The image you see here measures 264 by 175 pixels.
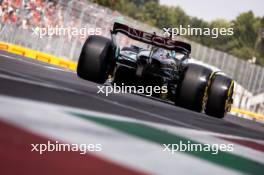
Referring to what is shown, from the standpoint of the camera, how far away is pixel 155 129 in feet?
13.9

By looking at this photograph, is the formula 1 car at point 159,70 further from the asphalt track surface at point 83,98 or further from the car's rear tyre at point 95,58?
the asphalt track surface at point 83,98

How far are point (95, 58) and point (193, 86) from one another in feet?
4.86

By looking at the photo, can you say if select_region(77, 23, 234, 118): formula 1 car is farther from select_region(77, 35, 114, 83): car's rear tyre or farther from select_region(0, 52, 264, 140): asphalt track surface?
select_region(0, 52, 264, 140): asphalt track surface

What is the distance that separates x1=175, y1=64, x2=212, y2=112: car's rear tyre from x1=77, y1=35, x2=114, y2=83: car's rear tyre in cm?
121

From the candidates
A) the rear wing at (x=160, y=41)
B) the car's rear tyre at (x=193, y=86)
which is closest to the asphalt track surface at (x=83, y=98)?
the car's rear tyre at (x=193, y=86)

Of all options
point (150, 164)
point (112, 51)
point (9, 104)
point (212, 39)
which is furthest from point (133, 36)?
point (212, 39)

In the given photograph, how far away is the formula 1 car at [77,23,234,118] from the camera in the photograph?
24.0 feet

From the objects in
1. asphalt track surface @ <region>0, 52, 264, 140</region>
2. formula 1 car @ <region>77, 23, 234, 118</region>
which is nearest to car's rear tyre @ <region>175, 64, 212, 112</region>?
formula 1 car @ <region>77, 23, 234, 118</region>

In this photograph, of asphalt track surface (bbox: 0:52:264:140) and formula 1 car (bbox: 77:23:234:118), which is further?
formula 1 car (bbox: 77:23:234:118)

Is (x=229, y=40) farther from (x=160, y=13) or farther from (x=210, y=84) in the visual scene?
(x=210, y=84)

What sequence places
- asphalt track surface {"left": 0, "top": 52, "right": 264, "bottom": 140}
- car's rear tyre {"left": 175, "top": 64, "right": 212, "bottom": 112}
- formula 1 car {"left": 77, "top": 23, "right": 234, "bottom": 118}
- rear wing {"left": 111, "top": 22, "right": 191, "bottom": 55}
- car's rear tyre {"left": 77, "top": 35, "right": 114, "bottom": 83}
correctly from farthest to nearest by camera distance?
rear wing {"left": 111, "top": 22, "right": 191, "bottom": 55} < car's rear tyre {"left": 77, "top": 35, "right": 114, "bottom": 83} < formula 1 car {"left": 77, "top": 23, "right": 234, "bottom": 118} < car's rear tyre {"left": 175, "top": 64, "right": 212, "bottom": 112} < asphalt track surface {"left": 0, "top": 52, "right": 264, "bottom": 140}

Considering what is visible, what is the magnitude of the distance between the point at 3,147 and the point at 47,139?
44cm

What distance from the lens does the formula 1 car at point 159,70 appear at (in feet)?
24.0

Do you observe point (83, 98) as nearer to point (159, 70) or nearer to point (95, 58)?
point (95, 58)
